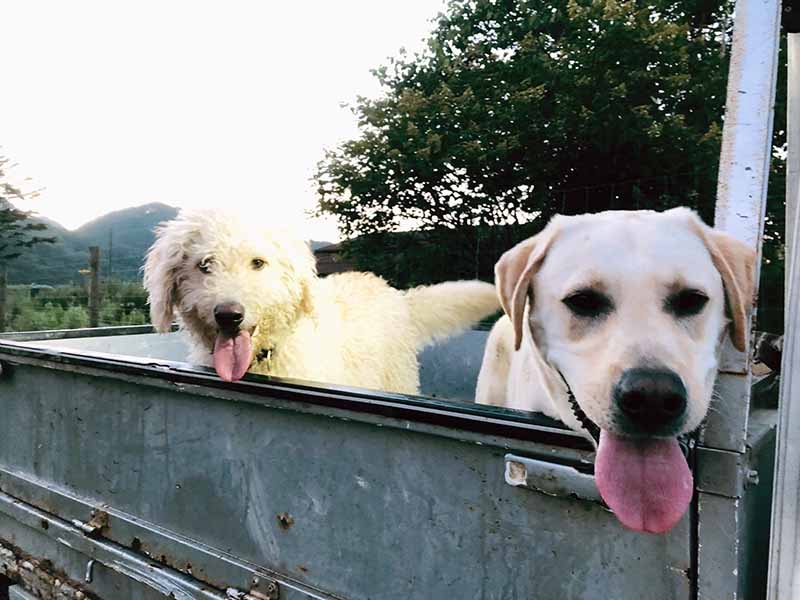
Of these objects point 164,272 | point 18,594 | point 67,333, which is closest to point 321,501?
point 164,272

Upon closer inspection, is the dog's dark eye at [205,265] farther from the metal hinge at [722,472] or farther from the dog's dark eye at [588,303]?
the metal hinge at [722,472]

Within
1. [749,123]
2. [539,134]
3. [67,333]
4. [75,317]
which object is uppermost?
[539,134]

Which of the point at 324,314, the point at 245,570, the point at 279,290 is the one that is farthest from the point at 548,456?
the point at 324,314

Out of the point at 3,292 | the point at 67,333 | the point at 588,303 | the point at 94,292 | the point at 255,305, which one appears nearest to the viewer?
the point at 588,303

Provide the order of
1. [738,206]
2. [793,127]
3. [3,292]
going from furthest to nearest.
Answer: [3,292] < [793,127] < [738,206]

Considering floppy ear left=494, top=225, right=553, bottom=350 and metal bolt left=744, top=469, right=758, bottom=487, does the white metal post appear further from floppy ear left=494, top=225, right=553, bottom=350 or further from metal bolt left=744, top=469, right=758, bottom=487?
floppy ear left=494, top=225, right=553, bottom=350

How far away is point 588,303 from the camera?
1508 millimetres

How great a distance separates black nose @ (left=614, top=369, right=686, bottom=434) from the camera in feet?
3.99

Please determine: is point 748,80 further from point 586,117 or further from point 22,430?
point 586,117

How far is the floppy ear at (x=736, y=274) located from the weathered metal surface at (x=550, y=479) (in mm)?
432

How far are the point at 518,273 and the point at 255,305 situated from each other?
4.98 feet

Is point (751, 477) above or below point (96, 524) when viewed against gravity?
above

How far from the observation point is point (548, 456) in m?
1.33

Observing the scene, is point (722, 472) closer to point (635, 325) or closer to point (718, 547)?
point (718, 547)
